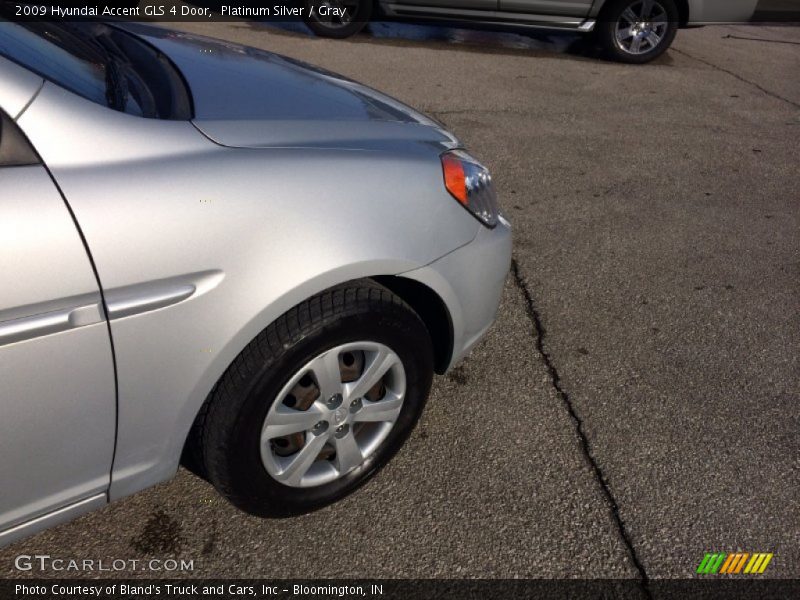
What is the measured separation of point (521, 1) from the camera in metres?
7.05

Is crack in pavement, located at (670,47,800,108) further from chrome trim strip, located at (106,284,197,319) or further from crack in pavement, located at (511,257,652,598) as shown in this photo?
chrome trim strip, located at (106,284,197,319)

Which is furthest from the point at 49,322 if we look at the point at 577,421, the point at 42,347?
the point at 577,421

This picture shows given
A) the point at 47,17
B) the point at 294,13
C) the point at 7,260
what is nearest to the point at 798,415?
the point at 7,260

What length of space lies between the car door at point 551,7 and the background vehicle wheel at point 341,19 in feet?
4.78

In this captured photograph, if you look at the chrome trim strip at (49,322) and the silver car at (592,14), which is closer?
the chrome trim strip at (49,322)

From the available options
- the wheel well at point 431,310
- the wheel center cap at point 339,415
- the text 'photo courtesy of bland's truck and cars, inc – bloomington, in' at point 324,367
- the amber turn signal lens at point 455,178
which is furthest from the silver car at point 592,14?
the wheel center cap at point 339,415

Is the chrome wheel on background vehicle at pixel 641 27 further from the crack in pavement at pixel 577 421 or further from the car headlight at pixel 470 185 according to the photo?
the car headlight at pixel 470 185

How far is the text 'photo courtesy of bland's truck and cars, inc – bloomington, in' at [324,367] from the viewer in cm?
145

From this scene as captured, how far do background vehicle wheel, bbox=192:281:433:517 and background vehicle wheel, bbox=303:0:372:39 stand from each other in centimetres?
619

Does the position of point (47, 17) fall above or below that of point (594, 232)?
above

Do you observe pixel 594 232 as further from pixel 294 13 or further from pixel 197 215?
pixel 294 13

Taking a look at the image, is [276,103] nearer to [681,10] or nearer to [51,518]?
[51,518]

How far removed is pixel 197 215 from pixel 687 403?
197 cm

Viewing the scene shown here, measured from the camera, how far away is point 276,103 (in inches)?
79.4
